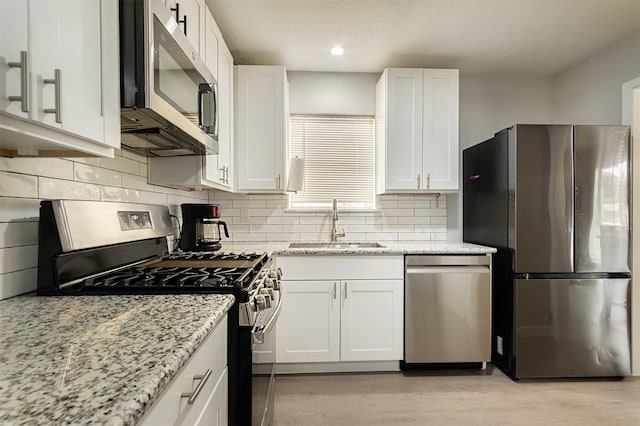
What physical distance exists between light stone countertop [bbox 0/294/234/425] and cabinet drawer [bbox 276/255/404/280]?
1.29 meters

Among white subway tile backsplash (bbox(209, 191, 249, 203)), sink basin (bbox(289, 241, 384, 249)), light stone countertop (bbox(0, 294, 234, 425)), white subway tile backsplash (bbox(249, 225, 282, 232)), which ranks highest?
white subway tile backsplash (bbox(209, 191, 249, 203))

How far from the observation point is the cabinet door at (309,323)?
7.80 feet

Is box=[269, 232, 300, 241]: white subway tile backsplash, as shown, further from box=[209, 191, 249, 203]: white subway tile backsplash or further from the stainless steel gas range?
the stainless steel gas range

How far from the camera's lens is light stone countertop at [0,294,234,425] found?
49 centimetres

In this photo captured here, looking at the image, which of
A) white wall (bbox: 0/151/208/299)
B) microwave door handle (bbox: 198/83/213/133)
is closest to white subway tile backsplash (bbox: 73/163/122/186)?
white wall (bbox: 0/151/208/299)

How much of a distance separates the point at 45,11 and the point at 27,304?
811mm

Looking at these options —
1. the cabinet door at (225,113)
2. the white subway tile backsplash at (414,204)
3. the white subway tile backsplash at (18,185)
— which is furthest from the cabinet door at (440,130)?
the white subway tile backsplash at (18,185)

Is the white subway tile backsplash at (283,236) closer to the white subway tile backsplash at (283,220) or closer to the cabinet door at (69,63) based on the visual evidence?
the white subway tile backsplash at (283,220)

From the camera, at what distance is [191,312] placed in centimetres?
95

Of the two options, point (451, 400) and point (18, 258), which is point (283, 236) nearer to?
point (451, 400)

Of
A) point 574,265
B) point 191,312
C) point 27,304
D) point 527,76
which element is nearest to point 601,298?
point 574,265

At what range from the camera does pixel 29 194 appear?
114 centimetres

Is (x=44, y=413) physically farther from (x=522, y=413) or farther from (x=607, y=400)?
(x=607, y=400)

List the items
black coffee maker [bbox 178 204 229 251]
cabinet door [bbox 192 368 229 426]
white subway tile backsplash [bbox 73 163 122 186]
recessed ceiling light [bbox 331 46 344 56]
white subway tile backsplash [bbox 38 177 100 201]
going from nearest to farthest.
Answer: cabinet door [bbox 192 368 229 426] → white subway tile backsplash [bbox 38 177 100 201] → white subway tile backsplash [bbox 73 163 122 186] → black coffee maker [bbox 178 204 229 251] → recessed ceiling light [bbox 331 46 344 56]
